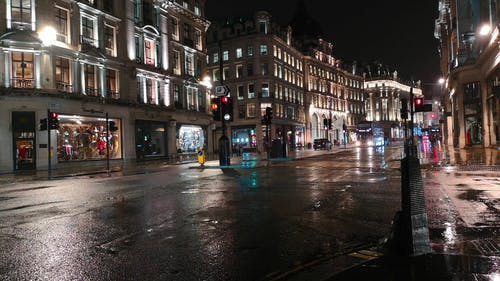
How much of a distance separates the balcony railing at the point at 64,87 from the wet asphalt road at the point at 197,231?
2162cm

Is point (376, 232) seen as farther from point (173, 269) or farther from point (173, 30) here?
point (173, 30)

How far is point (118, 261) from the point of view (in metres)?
5.54

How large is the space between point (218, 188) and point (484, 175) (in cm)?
1013

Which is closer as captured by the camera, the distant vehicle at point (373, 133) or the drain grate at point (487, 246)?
the drain grate at point (487, 246)

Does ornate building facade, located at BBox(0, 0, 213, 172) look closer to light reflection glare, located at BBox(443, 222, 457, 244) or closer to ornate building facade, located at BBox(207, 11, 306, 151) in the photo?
ornate building facade, located at BBox(207, 11, 306, 151)

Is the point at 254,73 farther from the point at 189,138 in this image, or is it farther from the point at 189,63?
the point at 189,138

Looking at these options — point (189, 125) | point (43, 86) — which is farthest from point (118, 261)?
point (189, 125)

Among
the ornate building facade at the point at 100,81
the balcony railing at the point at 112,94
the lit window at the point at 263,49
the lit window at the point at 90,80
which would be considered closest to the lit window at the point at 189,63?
the ornate building facade at the point at 100,81

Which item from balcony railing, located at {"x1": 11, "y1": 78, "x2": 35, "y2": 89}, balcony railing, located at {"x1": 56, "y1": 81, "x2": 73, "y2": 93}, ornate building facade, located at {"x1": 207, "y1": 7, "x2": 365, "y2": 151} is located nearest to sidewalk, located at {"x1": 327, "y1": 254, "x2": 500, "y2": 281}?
balcony railing, located at {"x1": 11, "y1": 78, "x2": 35, "y2": 89}

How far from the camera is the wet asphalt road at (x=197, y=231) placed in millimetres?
5246

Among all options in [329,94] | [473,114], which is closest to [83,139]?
[473,114]

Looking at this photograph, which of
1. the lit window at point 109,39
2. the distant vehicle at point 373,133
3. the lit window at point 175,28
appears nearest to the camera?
the lit window at point 109,39

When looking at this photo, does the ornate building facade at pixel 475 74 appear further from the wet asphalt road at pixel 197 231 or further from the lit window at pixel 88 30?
the lit window at pixel 88 30

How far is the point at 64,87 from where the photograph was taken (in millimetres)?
32594
